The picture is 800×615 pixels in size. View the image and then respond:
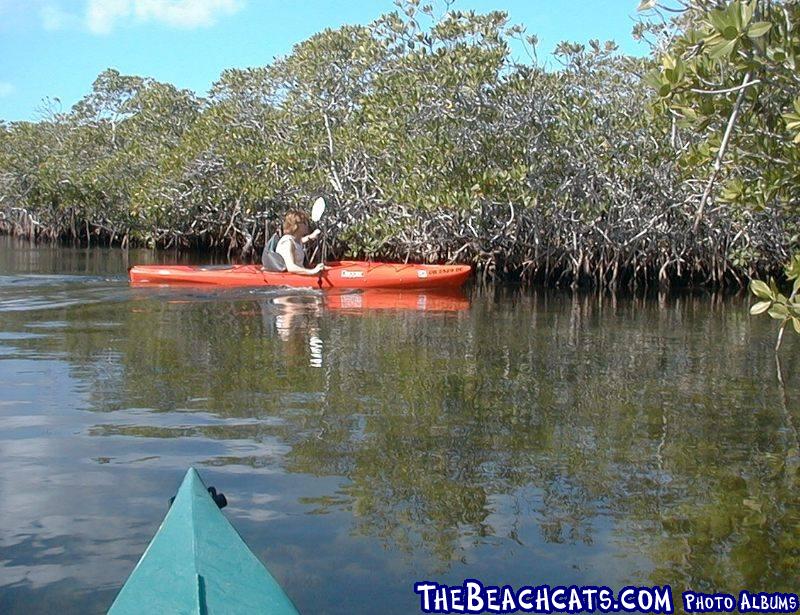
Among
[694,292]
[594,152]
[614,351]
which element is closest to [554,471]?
[614,351]

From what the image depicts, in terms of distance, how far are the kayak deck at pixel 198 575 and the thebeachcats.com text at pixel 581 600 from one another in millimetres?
920

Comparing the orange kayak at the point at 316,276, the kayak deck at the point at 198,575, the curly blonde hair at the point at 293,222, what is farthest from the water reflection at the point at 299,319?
the kayak deck at the point at 198,575

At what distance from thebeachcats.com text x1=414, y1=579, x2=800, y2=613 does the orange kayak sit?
902 cm

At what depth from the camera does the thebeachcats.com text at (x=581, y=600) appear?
3268mm

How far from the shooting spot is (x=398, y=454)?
195 inches

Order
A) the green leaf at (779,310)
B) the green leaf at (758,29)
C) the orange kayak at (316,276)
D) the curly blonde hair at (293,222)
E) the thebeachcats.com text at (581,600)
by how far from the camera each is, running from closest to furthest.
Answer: the thebeachcats.com text at (581,600) < the green leaf at (758,29) < the green leaf at (779,310) < the curly blonde hair at (293,222) < the orange kayak at (316,276)

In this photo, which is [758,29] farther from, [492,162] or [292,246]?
[492,162]

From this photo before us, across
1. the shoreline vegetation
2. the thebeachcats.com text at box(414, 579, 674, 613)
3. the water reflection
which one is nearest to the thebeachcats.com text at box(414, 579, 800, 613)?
the thebeachcats.com text at box(414, 579, 674, 613)

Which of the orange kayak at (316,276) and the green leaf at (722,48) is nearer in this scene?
the green leaf at (722,48)

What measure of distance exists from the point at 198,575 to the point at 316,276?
32.7 ft

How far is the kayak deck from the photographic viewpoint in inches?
90.0

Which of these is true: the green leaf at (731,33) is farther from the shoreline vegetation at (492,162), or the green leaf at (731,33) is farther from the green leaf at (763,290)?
the shoreline vegetation at (492,162)

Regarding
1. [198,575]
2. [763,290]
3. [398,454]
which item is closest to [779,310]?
[763,290]

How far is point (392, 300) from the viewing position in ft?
39.4
